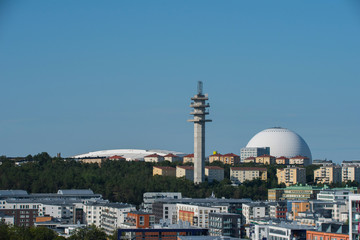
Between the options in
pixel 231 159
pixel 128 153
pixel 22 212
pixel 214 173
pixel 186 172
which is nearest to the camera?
pixel 22 212

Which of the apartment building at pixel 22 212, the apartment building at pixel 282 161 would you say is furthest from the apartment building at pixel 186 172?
the apartment building at pixel 22 212

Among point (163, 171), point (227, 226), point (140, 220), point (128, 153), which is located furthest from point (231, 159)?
point (227, 226)

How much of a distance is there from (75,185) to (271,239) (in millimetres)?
41772

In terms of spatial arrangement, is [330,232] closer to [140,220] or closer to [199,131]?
[140,220]

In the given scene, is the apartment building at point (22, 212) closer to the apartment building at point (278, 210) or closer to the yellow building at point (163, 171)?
the apartment building at point (278, 210)

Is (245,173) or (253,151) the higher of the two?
(253,151)

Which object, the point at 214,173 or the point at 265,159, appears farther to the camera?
the point at 265,159

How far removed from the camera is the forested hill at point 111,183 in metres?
82.3

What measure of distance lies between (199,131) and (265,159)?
23557 mm

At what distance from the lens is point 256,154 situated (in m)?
115

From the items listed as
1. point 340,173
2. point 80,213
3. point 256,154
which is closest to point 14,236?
point 80,213

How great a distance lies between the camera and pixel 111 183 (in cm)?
8344

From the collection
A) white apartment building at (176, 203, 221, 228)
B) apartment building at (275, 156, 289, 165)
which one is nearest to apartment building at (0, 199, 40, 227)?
white apartment building at (176, 203, 221, 228)

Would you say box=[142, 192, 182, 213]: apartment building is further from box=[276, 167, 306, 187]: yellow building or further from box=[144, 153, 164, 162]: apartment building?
box=[144, 153, 164, 162]: apartment building
